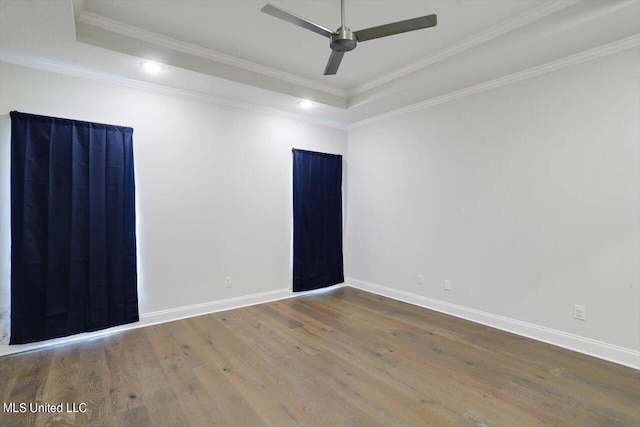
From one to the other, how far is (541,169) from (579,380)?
Answer: 71.4 inches

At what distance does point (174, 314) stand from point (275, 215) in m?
1.73

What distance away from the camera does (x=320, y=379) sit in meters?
2.32

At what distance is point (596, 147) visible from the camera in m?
2.69

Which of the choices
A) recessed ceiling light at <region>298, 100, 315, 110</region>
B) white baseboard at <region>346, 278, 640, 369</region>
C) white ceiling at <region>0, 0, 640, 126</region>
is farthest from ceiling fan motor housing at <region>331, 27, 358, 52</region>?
white baseboard at <region>346, 278, 640, 369</region>

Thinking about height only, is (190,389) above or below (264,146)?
below

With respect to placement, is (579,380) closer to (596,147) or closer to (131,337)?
(596,147)

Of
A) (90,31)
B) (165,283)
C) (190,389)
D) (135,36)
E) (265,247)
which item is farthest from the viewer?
(265,247)

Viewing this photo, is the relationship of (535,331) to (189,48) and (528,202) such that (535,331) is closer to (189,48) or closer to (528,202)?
(528,202)

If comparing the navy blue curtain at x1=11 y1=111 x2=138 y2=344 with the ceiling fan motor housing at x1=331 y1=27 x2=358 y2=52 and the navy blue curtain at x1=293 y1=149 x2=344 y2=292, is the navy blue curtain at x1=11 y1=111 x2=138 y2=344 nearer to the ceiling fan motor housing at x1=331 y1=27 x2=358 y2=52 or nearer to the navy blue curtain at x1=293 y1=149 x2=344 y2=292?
the navy blue curtain at x1=293 y1=149 x2=344 y2=292

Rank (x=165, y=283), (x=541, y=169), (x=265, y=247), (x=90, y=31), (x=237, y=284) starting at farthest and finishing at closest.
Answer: (x=265, y=247) → (x=237, y=284) → (x=165, y=283) → (x=541, y=169) → (x=90, y=31)

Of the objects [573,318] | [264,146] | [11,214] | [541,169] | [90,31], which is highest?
[90,31]

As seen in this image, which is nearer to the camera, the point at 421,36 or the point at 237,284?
the point at 421,36

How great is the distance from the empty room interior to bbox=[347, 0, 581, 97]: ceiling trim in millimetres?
21

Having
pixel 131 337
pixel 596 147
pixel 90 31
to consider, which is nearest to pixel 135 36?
pixel 90 31
